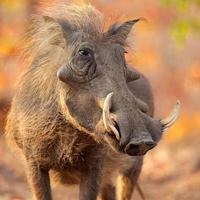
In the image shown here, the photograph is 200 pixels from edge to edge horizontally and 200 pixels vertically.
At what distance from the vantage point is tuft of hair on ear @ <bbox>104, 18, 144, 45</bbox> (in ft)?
18.6

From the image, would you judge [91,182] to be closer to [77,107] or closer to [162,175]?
[77,107]

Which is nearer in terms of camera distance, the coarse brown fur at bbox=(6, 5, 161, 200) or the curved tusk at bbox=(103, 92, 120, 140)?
the curved tusk at bbox=(103, 92, 120, 140)

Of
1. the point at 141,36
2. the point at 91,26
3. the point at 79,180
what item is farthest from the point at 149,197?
the point at 141,36

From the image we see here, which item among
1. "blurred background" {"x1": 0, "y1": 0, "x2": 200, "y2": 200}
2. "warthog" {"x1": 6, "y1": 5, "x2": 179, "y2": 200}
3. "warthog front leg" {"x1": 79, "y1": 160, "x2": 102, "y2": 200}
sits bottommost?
"blurred background" {"x1": 0, "y1": 0, "x2": 200, "y2": 200}

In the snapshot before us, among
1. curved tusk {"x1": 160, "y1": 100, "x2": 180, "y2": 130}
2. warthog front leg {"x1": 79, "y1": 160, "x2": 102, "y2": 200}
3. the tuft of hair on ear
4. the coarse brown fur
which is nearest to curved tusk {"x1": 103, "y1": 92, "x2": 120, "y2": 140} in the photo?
the coarse brown fur

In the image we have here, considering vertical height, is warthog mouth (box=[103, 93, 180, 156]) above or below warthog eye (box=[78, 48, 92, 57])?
below

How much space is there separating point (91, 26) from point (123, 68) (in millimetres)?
499

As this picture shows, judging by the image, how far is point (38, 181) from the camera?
6074mm

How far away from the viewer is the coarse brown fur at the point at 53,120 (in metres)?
5.72

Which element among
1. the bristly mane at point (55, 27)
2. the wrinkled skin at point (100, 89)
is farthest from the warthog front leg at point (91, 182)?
the bristly mane at point (55, 27)

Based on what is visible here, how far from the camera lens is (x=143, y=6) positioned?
20609mm

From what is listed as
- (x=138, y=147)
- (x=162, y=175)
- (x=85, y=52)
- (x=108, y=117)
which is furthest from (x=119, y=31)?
(x=162, y=175)

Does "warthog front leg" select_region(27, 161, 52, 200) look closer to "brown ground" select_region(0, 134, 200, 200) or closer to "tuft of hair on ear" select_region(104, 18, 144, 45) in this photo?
"tuft of hair on ear" select_region(104, 18, 144, 45)

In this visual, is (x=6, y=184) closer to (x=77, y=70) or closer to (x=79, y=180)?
(x=79, y=180)
